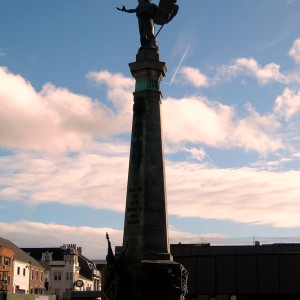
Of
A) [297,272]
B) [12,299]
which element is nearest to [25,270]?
[12,299]

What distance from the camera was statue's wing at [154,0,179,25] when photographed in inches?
1005

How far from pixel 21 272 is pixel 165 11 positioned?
61713 mm

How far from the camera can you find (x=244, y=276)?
167 ft

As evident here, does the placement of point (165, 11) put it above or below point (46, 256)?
above

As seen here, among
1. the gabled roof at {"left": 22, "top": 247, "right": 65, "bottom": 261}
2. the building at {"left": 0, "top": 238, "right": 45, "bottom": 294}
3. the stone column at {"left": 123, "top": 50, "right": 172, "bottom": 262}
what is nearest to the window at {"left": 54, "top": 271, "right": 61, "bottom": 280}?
the gabled roof at {"left": 22, "top": 247, "right": 65, "bottom": 261}

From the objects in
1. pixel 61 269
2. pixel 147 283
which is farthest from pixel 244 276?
pixel 61 269

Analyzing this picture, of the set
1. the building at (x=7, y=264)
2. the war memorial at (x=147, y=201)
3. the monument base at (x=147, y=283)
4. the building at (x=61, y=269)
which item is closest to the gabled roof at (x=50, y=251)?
the building at (x=61, y=269)

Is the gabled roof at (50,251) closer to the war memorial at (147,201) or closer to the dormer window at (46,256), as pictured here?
the dormer window at (46,256)

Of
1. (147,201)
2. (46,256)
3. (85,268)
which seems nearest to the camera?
(147,201)

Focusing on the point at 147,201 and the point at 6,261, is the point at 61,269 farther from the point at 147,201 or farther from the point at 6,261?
the point at 147,201

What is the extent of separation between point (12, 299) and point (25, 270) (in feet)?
94.4

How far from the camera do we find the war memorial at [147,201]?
70.1ft

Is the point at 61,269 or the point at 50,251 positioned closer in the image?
the point at 61,269

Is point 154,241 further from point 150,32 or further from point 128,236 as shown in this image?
point 150,32
